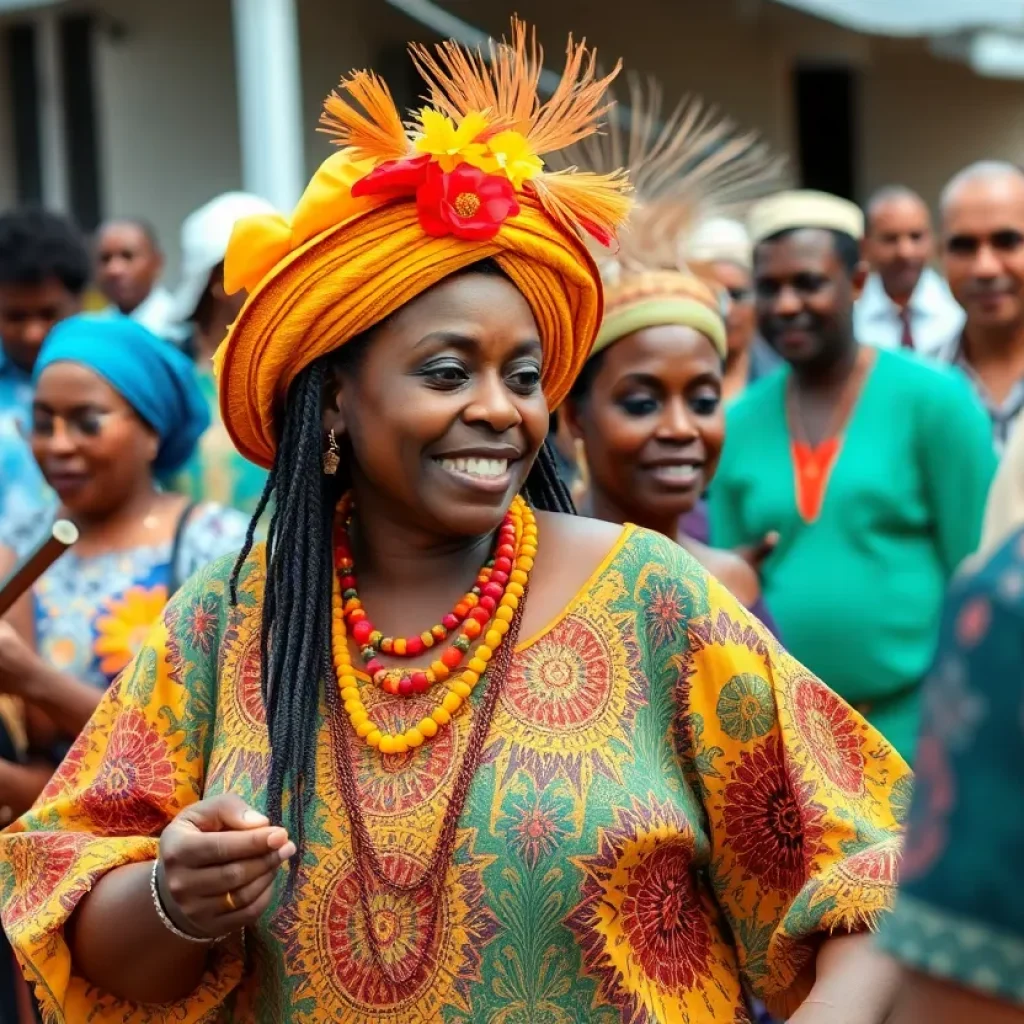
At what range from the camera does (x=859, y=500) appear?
217 inches

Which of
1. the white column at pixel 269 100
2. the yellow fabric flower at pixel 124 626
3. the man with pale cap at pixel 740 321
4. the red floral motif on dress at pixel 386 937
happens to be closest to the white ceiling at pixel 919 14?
the white column at pixel 269 100

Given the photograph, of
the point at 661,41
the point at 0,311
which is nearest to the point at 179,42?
the point at 661,41

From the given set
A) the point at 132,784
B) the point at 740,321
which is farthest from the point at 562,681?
the point at 740,321

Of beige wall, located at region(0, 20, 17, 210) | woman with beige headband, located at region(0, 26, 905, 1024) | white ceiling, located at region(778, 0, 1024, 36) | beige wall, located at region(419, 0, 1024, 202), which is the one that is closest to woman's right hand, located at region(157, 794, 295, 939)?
woman with beige headband, located at region(0, 26, 905, 1024)

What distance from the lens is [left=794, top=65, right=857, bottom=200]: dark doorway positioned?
1466 centimetres

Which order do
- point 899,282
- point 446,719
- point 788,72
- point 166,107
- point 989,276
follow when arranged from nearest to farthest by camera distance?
1. point 446,719
2. point 989,276
3. point 899,282
4. point 166,107
5. point 788,72

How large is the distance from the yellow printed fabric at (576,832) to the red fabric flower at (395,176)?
62 centimetres

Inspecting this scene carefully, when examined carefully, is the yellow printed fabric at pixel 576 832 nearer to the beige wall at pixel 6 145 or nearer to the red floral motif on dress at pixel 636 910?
the red floral motif on dress at pixel 636 910

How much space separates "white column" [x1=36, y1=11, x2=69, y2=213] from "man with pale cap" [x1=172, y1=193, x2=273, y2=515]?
606 cm

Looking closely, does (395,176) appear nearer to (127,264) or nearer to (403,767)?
(403,767)

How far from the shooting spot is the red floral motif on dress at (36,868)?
114 inches

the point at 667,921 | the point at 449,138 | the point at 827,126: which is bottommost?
the point at 667,921

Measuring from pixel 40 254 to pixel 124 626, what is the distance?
8.24 ft

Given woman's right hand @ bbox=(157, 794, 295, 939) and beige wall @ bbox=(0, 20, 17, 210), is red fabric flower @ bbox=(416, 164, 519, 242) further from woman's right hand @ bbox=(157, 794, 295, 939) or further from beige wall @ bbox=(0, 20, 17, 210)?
beige wall @ bbox=(0, 20, 17, 210)
